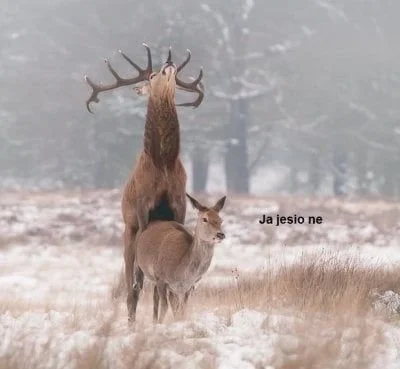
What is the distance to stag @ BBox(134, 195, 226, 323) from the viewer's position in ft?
20.2

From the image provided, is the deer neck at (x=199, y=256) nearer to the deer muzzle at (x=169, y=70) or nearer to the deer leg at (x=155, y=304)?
the deer leg at (x=155, y=304)

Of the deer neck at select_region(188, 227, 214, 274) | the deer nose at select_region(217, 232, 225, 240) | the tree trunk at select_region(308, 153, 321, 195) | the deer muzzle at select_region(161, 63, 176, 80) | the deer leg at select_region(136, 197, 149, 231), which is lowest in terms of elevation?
the tree trunk at select_region(308, 153, 321, 195)

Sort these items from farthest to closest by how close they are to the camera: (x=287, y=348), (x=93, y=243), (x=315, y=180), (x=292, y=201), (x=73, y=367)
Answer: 1. (x=315, y=180)
2. (x=292, y=201)
3. (x=93, y=243)
4. (x=287, y=348)
5. (x=73, y=367)

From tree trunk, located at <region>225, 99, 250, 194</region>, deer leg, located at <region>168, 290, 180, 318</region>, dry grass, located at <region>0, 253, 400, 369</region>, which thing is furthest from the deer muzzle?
tree trunk, located at <region>225, 99, 250, 194</region>

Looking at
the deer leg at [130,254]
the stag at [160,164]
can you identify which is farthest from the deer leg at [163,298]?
the deer leg at [130,254]

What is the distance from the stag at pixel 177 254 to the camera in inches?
242

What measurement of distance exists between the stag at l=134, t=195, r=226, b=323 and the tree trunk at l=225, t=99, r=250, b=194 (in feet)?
85.4

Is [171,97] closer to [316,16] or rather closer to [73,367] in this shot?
[73,367]

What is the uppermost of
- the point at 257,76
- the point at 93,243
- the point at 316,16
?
the point at 316,16

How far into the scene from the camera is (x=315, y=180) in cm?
3744

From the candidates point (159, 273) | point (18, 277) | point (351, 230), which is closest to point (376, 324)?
point (159, 273)

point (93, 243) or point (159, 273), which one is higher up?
point (159, 273)

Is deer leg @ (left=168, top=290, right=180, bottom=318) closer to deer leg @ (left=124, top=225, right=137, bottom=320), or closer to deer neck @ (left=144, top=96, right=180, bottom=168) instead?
deer leg @ (left=124, top=225, right=137, bottom=320)

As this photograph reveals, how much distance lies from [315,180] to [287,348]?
106ft
